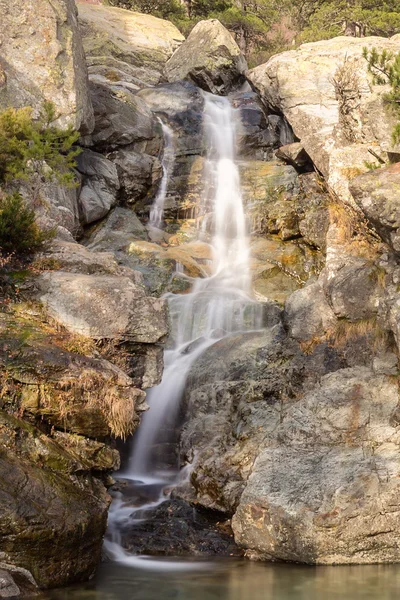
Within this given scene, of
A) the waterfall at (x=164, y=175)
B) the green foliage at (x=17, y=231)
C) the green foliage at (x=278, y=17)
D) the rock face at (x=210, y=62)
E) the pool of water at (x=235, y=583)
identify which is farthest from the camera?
the rock face at (x=210, y=62)

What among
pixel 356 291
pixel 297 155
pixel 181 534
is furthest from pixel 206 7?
Result: pixel 181 534

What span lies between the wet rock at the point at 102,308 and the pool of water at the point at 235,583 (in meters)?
3.55

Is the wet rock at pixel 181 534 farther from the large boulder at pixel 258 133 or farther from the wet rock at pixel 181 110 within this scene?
the wet rock at pixel 181 110

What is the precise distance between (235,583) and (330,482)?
2.30 meters

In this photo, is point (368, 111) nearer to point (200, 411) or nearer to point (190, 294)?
point (190, 294)

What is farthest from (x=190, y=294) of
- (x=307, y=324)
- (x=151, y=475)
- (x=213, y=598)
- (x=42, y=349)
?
(x=213, y=598)

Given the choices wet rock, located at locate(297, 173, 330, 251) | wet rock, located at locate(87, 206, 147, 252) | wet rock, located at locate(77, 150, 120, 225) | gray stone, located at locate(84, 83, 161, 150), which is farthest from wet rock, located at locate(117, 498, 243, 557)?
gray stone, located at locate(84, 83, 161, 150)

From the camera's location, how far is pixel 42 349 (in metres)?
9.52

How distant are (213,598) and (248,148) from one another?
19444 mm

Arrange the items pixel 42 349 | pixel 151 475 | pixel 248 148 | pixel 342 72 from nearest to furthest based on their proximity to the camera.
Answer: pixel 42 349 < pixel 151 475 < pixel 342 72 < pixel 248 148

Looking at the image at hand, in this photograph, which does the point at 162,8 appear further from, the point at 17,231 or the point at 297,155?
the point at 17,231

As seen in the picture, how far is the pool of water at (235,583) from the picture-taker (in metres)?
8.43

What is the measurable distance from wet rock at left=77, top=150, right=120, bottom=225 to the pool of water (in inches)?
512

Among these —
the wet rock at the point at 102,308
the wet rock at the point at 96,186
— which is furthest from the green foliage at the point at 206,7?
the wet rock at the point at 102,308
